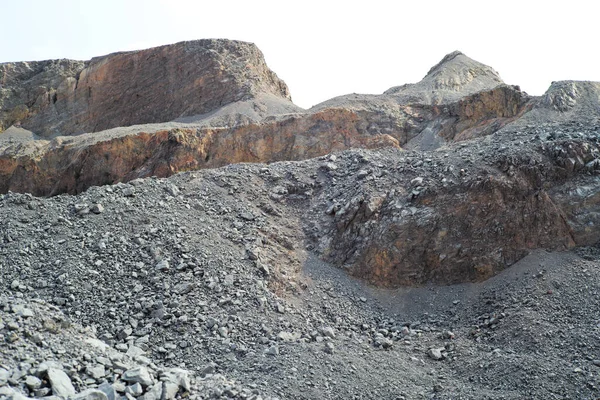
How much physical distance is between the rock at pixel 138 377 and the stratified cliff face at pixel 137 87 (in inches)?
1088

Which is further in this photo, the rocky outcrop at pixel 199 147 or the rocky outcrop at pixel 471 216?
the rocky outcrop at pixel 199 147

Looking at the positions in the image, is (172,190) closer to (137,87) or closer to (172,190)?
(172,190)

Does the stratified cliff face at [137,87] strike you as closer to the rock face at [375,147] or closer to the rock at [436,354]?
the rock face at [375,147]

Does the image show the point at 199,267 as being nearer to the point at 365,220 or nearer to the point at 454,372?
the point at 365,220

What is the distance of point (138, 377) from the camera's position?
7.56 metres

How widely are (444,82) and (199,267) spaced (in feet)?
76.3

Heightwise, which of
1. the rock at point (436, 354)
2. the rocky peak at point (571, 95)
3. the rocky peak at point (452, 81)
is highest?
the rocky peak at point (452, 81)

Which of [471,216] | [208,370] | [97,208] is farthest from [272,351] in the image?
[471,216]

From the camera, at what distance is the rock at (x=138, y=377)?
753cm

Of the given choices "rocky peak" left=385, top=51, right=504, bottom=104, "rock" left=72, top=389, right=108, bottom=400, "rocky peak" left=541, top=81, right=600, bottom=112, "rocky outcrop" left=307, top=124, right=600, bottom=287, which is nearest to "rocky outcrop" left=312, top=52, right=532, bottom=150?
"rocky peak" left=385, top=51, right=504, bottom=104

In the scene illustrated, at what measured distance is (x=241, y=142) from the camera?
27.4m

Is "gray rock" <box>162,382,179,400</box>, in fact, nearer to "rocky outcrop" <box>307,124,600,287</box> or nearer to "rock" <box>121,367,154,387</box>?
"rock" <box>121,367,154,387</box>

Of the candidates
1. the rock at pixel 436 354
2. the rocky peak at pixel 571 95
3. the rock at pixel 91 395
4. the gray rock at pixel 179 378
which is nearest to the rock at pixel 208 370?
the gray rock at pixel 179 378

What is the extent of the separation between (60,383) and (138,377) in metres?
0.96
